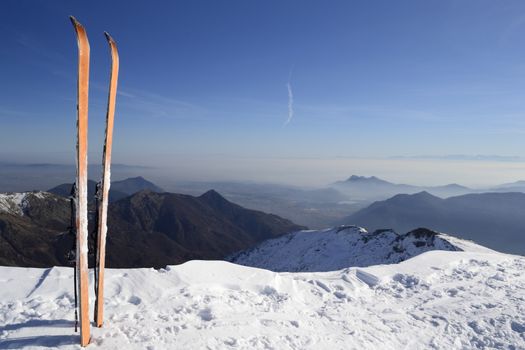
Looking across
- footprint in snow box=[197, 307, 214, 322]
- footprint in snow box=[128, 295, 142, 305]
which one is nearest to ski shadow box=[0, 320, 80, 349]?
footprint in snow box=[128, 295, 142, 305]

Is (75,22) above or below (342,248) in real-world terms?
above

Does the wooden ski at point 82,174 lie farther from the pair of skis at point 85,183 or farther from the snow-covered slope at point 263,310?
the snow-covered slope at point 263,310

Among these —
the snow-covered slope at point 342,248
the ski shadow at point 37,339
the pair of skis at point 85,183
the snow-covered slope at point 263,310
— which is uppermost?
the pair of skis at point 85,183

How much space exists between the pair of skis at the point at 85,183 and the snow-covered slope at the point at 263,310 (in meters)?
0.86

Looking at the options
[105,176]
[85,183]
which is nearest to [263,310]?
[105,176]

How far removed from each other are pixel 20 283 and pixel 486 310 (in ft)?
51.6

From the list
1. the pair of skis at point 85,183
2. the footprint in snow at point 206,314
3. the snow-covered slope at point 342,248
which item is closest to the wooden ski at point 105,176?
the pair of skis at point 85,183

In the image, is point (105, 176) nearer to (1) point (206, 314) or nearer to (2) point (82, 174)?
(2) point (82, 174)

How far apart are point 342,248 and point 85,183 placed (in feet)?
356

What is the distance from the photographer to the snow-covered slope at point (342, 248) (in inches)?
3514

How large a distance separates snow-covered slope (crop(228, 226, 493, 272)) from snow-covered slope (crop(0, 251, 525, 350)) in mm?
68300

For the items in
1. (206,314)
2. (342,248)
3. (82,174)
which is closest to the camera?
(82,174)

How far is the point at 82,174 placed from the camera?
8.12m

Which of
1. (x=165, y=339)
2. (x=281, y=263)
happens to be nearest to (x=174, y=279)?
(x=165, y=339)
